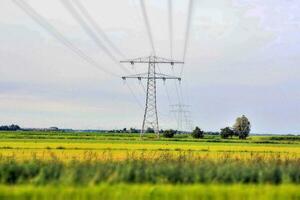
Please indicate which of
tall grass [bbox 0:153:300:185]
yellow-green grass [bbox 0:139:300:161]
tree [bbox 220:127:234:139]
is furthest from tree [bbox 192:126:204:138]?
tall grass [bbox 0:153:300:185]

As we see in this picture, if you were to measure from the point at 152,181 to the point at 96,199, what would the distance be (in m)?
6.39

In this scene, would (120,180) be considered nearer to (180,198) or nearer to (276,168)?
(180,198)

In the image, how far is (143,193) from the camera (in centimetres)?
1842

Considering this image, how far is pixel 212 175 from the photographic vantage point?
24453 mm

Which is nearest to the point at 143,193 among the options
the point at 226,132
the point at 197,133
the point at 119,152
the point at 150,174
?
the point at 150,174

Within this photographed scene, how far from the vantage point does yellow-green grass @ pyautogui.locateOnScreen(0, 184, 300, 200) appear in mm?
17594

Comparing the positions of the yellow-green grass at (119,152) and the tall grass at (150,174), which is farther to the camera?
the yellow-green grass at (119,152)

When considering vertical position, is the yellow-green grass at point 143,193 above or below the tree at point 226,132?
below

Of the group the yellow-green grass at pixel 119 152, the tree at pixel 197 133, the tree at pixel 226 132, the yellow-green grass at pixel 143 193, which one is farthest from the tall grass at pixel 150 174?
the tree at pixel 226 132

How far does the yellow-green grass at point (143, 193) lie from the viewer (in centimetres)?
1759

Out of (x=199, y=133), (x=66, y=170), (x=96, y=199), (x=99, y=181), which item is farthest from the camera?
(x=199, y=133)

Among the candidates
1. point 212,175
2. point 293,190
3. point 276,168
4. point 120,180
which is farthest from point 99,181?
point 276,168

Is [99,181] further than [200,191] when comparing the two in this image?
Yes

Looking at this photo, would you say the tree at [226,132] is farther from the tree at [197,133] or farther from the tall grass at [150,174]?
the tall grass at [150,174]
